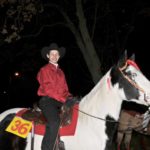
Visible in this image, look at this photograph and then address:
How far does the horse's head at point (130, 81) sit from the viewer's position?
20.8ft

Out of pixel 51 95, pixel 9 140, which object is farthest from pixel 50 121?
pixel 9 140

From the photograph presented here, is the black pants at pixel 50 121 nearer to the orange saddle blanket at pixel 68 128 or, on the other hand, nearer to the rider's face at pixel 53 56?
the orange saddle blanket at pixel 68 128

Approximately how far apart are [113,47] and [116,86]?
52.4 ft

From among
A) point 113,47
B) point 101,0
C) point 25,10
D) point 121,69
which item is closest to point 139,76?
point 121,69

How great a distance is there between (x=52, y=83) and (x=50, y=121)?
63 cm

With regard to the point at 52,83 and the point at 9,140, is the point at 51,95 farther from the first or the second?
the point at 9,140

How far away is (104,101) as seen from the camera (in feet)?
22.1

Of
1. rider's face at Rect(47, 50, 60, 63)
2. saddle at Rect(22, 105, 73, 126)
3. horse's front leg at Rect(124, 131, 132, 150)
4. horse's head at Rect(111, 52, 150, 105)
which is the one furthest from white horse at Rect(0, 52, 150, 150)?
horse's front leg at Rect(124, 131, 132, 150)

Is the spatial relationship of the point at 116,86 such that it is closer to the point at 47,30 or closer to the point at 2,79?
the point at 47,30

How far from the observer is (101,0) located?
58.2 feet

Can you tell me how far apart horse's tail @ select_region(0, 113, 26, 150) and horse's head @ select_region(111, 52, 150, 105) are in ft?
6.58

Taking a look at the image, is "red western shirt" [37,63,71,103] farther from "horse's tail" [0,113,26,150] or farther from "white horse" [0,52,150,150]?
"horse's tail" [0,113,26,150]

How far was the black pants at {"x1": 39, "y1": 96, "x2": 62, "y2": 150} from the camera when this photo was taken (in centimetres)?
683

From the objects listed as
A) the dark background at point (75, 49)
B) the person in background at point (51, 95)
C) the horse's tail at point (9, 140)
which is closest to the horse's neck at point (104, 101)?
the person in background at point (51, 95)
